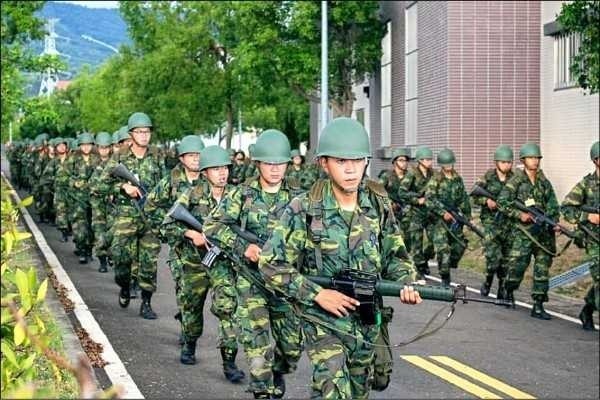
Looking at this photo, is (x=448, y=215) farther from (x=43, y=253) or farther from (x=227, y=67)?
(x=227, y=67)

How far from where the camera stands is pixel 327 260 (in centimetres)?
659

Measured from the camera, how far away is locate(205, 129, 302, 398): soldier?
8344mm

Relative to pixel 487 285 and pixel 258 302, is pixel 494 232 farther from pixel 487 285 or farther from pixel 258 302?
pixel 258 302

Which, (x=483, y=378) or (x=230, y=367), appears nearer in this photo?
(x=230, y=367)

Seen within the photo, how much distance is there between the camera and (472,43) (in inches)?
1048

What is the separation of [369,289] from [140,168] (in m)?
7.38

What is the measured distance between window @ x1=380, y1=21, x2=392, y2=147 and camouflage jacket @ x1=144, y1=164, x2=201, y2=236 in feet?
Result: 75.7

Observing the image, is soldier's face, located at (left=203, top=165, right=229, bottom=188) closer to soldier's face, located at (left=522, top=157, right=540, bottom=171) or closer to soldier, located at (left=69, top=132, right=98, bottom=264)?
soldier's face, located at (left=522, top=157, right=540, bottom=171)

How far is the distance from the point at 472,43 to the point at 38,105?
29.7 feet

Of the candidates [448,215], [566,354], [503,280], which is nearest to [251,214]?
[566,354]

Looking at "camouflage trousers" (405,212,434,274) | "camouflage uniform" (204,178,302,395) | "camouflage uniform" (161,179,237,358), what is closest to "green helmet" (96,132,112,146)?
"camouflage trousers" (405,212,434,274)

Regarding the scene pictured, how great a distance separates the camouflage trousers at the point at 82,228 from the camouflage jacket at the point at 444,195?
5667mm

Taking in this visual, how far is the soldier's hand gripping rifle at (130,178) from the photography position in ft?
43.3

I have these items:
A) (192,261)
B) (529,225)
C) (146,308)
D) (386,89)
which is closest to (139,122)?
(146,308)
